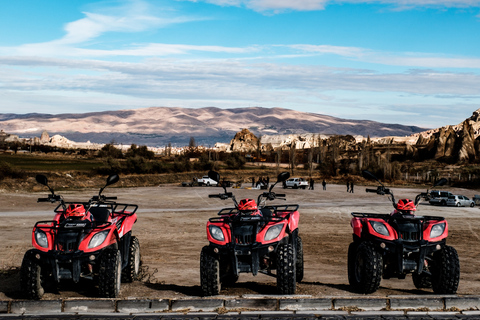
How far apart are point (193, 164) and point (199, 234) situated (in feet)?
343

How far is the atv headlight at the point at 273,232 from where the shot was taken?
10.8 metres

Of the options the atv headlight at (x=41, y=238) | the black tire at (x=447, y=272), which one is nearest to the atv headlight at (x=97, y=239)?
the atv headlight at (x=41, y=238)

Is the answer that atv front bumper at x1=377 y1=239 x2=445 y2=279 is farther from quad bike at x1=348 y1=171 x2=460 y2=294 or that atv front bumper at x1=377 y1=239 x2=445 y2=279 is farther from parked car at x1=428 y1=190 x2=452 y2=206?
parked car at x1=428 y1=190 x2=452 y2=206

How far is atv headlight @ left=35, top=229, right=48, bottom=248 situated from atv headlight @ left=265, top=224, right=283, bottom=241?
3.89 meters

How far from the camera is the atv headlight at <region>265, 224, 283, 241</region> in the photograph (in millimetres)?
10758

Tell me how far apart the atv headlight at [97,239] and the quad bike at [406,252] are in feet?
15.5

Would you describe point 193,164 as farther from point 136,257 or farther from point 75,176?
point 136,257

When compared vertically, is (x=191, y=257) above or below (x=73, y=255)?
below

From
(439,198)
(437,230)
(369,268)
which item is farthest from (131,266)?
(439,198)

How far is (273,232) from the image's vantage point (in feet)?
35.6

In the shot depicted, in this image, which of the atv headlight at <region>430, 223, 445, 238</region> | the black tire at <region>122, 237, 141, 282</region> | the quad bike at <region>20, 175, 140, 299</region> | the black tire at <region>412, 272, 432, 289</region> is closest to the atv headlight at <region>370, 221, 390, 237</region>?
the atv headlight at <region>430, 223, 445, 238</region>

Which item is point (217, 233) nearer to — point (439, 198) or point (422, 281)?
point (422, 281)

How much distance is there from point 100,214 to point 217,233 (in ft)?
8.36

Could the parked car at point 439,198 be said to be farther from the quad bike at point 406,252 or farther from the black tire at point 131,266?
the black tire at point 131,266
